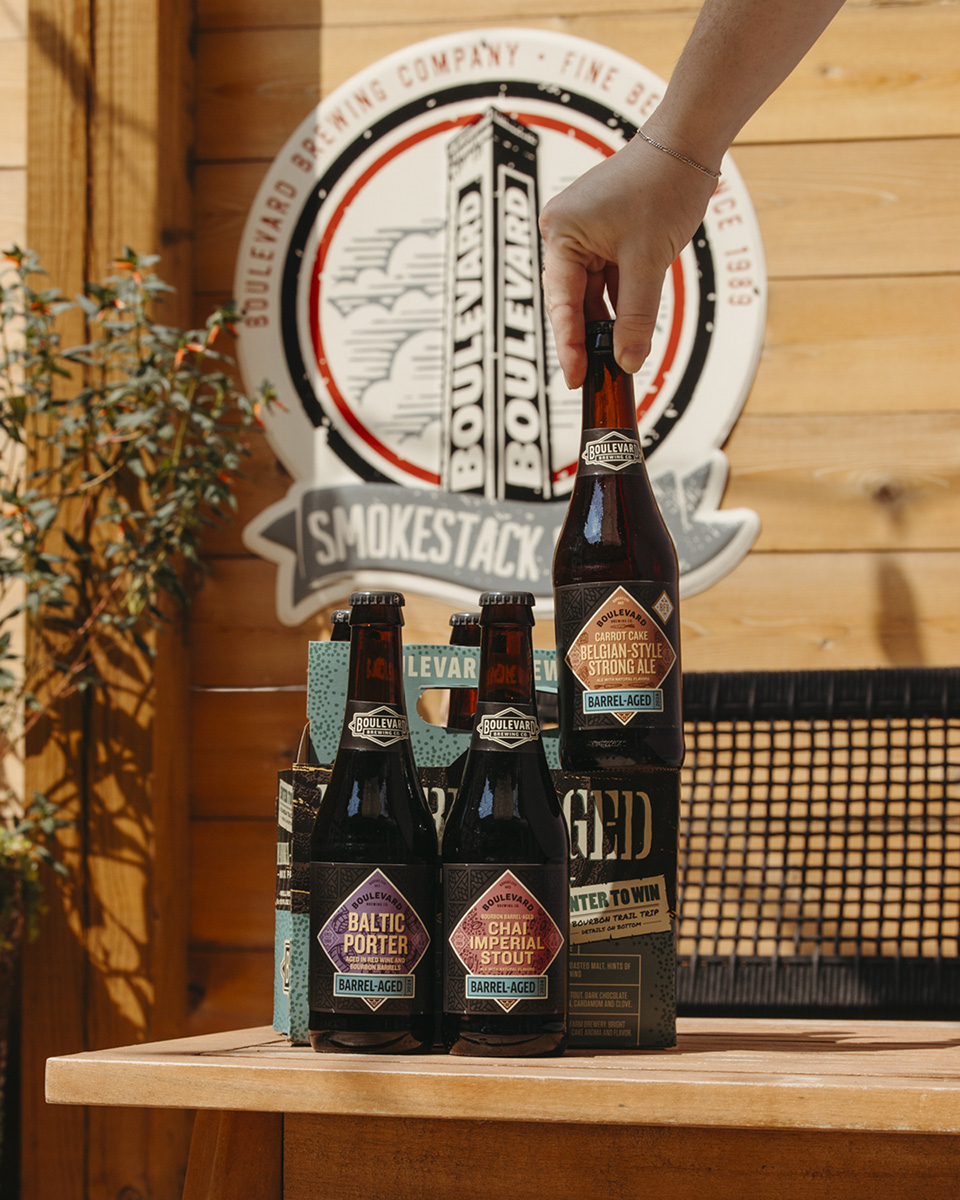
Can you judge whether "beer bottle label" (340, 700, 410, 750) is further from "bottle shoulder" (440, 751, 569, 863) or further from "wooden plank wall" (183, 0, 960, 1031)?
"wooden plank wall" (183, 0, 960, 1031)

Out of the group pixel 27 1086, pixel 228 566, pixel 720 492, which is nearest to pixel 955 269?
pixel 720 492

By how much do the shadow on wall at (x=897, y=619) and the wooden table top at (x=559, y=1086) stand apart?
3.56 ft

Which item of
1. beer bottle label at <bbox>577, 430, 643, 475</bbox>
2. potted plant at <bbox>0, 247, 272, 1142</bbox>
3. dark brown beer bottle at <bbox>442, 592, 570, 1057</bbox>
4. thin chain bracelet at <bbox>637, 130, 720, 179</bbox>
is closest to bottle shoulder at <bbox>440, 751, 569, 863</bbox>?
dark brown beer bottle at <bbox>442, 592, 570, 1057</bbox>

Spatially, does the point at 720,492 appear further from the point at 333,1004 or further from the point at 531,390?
the point at 333,1004

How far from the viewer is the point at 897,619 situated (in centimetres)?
172

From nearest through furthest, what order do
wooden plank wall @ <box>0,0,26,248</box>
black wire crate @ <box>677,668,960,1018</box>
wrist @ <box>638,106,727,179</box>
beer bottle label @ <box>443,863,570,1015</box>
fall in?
beer bottle label @ <box>443,863,570,1015</box> < wrist @ <box>638,106,727,179</box> < black wire crate @ <box>677,668,960,1018</box> < wooden plank wall @ <box>0,0,26,248</box>

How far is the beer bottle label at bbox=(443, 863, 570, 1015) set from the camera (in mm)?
679

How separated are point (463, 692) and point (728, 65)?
50 cm

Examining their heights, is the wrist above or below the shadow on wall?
above

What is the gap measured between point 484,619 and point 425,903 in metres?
0.19

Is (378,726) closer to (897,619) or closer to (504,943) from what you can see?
(504,943)

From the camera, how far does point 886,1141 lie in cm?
65

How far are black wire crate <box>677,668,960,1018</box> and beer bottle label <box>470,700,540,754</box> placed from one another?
458 millimetres

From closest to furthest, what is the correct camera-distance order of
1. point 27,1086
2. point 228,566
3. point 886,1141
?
point 886,1141
point 27,1086
point 228,566
